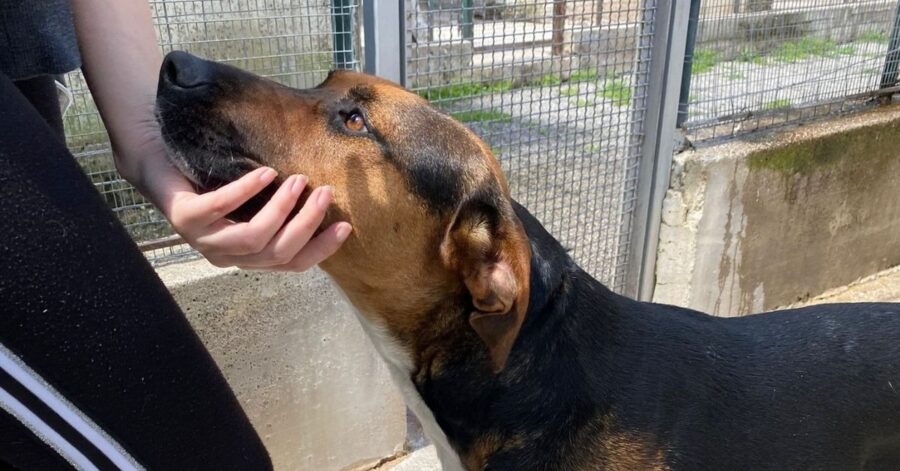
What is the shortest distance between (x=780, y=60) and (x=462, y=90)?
2.52 m

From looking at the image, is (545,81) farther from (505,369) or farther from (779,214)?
(505,369)

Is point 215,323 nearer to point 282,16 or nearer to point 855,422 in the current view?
point 282,16

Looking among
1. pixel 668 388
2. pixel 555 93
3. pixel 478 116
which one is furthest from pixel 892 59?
pixel 668 388

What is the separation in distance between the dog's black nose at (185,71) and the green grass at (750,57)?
3909mm

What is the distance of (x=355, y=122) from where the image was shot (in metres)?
2.29

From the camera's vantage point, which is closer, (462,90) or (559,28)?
(462,90)

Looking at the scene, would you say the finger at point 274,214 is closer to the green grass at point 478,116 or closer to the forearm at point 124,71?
the forearm at point 124,71

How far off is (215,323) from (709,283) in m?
3.14

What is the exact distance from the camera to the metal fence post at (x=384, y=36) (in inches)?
133

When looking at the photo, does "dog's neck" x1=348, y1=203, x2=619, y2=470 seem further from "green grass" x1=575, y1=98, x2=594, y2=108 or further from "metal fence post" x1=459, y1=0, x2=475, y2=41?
"green grass" x1=575, y1=98, x2=594, y2=108

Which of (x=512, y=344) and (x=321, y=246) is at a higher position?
(x=321, y=246)

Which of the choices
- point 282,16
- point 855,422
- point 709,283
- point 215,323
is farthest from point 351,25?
point 709,283

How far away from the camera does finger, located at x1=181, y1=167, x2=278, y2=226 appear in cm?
170

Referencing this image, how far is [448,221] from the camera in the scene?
2.33 metres
